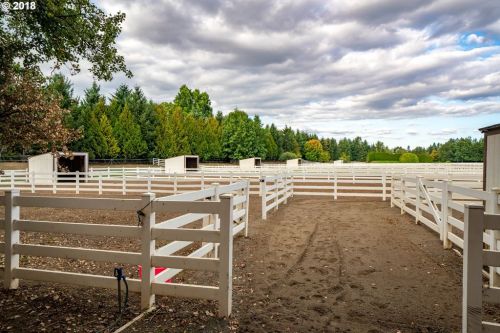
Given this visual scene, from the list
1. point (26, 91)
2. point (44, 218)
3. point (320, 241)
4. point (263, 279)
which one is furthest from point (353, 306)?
point (44, 218)

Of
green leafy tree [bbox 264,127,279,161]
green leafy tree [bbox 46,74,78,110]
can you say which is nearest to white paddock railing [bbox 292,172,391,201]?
green leafy tree [bbox 46,74,78,110]

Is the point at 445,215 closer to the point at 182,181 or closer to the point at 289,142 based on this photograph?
the point at 182,181

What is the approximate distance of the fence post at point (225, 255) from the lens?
3730 mm

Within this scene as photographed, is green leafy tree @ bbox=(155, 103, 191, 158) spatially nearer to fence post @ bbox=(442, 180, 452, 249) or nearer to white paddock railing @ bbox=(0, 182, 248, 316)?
fence post @ bbox=(442, 180, 452, 249)

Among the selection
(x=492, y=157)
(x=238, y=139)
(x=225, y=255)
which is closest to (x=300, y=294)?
(x=225, y=255)

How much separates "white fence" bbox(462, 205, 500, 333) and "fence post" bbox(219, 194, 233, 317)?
2150mm

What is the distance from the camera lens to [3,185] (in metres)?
21.6

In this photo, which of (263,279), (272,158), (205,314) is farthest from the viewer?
(272,158)

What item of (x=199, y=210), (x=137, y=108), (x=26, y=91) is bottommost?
(x=199, y=210)

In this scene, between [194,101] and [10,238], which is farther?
[194,101]

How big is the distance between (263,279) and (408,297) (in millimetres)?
1936

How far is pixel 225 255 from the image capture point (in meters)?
3.72

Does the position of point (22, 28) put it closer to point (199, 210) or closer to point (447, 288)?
point (199, 210)

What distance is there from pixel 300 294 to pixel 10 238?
3753 mm
